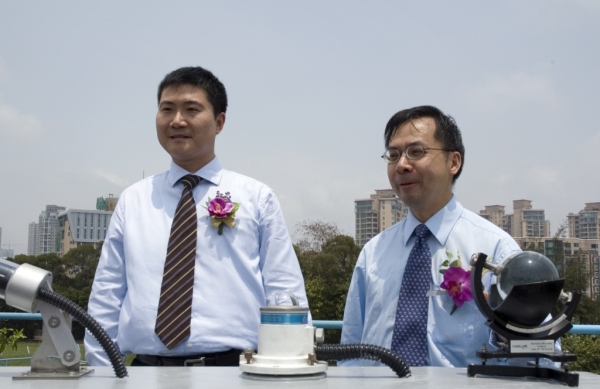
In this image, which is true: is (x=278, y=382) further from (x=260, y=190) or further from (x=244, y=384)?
(x=260, y=190)

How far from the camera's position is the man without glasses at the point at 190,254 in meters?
2.84

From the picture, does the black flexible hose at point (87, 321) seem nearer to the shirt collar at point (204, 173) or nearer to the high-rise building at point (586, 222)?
the shirt collar at point (204, 173)

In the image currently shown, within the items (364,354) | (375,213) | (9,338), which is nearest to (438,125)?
(364,354)

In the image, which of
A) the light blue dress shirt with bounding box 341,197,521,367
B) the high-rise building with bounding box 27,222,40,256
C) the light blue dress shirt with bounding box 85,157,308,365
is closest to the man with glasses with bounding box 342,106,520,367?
the light blue dress shirt with bounding box 341,197,521,367

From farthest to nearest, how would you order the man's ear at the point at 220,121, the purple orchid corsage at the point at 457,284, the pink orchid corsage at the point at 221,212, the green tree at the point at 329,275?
the green tree at the point at 329,275, the man's ear at the point at 220,121, the pink orchid corsage at the point at 221,212, the purple orchid corsage at the point at 457,284

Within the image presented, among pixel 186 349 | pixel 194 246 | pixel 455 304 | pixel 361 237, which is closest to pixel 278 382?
pixel 455 304

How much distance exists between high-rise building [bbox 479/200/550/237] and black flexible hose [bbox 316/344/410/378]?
3177 inches

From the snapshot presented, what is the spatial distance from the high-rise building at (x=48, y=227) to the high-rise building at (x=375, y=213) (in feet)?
160

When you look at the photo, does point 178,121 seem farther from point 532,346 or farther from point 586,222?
point 586,222

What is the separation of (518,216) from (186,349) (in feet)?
284

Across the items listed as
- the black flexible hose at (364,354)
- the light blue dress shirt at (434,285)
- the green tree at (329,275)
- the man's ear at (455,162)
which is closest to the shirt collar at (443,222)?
the light blue dress shirt at (434,285)

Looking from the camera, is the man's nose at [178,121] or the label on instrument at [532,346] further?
the man's nose at [178,121]

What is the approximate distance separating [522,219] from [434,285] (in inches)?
3404

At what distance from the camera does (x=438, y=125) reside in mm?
2818
